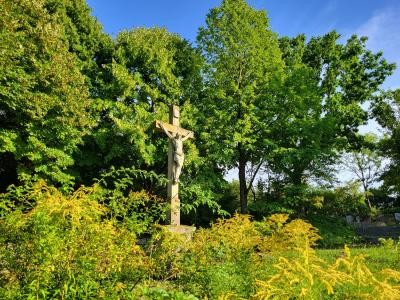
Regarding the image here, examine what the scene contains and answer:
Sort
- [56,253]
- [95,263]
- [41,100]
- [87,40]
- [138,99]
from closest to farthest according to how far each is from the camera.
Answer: [56,253]
[95,263]
[41,100]
[138,99]
[87,40]

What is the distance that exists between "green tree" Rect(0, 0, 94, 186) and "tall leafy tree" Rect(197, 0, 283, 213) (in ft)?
21.5

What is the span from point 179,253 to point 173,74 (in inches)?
643

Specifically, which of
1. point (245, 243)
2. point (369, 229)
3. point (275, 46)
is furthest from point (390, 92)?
point (245, 243)

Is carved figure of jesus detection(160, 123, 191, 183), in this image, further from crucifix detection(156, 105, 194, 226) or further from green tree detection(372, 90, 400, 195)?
green tree detection(372, 90, 400, 195)

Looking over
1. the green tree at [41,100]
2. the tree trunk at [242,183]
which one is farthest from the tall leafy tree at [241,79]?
the green tree at [41,100]

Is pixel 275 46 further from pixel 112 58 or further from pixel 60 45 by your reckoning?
pixel 60 45

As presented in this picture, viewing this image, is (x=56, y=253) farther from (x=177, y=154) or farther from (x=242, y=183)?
(x=242, y=183)

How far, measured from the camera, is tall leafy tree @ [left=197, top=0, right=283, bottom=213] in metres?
19.2

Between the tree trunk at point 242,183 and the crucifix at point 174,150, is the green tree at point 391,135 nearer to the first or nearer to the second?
the tree trunk at point 242,183

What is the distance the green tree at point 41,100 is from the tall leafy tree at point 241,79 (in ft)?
21.5

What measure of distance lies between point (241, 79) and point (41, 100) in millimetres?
10499

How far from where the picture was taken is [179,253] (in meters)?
5.04

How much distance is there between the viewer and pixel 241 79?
2073 cm

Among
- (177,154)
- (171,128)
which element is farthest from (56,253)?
(171,128)
